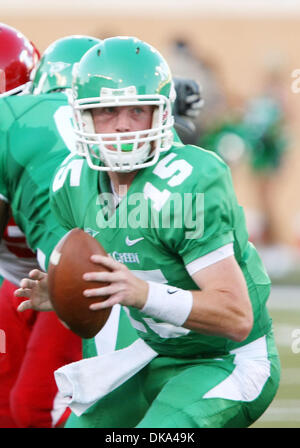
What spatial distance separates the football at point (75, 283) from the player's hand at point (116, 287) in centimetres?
3

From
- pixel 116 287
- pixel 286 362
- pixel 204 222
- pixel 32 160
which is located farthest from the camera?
pixel 286 362

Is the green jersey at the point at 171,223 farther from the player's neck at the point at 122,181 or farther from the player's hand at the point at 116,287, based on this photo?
the player's hand at the point at 116,287

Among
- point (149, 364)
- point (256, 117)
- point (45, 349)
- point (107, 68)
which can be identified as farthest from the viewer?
point (256, 117)

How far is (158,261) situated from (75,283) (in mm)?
273

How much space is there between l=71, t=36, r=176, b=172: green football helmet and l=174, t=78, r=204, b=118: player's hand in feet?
5.51

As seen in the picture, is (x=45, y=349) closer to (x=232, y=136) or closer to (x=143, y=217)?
(x=143, y=217)

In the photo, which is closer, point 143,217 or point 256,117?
point 143,217

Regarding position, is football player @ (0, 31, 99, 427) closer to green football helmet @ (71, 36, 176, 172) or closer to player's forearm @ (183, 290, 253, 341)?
green football helmet @ (71, 36, 176, 172)

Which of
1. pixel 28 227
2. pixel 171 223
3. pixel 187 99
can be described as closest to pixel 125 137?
pixel 171 223

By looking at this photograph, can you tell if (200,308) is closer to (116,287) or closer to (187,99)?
(116,287)

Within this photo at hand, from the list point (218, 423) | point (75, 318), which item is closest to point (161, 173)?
point (75, 318)

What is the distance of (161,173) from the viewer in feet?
7.25

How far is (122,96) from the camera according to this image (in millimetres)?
2256

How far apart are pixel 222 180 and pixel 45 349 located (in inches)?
55.8
